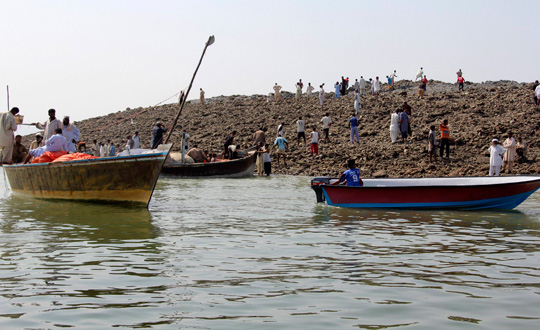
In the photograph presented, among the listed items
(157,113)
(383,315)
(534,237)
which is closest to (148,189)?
(534,237)

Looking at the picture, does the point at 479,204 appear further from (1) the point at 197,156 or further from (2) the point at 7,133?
(1) the point at 197,156

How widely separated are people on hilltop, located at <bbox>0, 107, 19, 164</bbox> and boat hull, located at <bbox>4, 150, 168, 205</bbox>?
1113 millimetres

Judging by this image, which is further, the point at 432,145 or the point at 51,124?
the point at 432,145

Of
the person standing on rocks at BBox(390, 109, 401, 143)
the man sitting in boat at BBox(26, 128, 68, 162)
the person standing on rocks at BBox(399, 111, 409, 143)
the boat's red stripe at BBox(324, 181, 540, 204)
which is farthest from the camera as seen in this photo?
the person standing on rocks at BBox(390, 109, 401, 143)

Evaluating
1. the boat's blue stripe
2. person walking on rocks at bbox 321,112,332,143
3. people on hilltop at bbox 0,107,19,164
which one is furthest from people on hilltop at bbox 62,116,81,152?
person walking on rocks at bbox 321,112,332,143

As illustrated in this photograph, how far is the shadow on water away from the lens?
998cm

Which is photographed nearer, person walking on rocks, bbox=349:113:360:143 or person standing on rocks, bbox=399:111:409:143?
person standing on rocks, bbox=399:111:409:143

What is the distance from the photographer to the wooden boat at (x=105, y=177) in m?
13.2

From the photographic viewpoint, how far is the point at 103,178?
13773 millimetres

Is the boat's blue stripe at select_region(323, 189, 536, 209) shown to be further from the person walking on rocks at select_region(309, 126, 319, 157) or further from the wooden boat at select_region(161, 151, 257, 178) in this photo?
the person walking on rocks at select_region(309, 126, 319, 157)

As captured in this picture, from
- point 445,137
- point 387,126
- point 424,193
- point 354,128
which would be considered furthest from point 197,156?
point 424,193

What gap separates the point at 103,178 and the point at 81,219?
215cm

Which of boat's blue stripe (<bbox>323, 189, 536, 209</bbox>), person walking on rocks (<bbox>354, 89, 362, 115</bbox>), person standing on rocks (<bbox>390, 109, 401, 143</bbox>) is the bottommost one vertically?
boat's blue stripe (<bbox>323, 189, 536, 209</bbox>)

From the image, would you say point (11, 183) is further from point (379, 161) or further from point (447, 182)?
point (379, 161)
